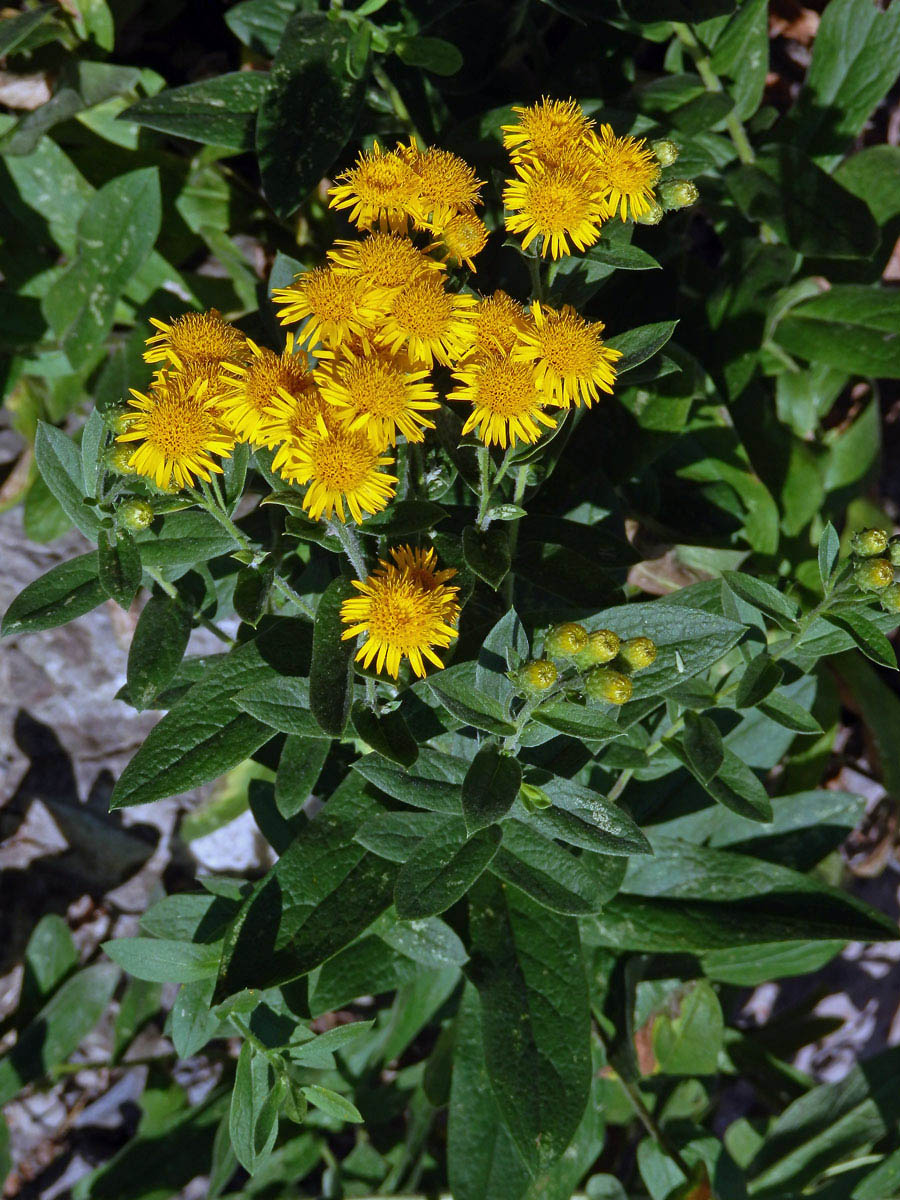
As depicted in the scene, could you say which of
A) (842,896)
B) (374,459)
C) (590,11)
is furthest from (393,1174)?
(590,11)

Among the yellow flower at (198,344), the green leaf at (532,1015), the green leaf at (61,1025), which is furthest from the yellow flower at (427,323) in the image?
the green leaf at (61,1025)

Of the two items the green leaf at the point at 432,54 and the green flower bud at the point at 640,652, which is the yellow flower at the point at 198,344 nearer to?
the green flower bud at the point at 640,652

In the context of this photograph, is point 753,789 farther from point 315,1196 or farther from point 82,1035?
point 82,1035

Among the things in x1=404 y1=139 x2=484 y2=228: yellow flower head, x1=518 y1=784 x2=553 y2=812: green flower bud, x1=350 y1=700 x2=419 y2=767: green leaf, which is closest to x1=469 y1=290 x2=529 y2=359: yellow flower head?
x1=404 y1=139 x2=484 y2=228: yellow flower head

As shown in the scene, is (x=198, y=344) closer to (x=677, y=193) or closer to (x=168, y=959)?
(x=677, y=193)

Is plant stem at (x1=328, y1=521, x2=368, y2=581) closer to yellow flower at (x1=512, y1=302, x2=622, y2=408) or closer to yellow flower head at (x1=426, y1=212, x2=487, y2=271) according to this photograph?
yellow flower at (x1=512, y1=302, x2=622, y2=408)

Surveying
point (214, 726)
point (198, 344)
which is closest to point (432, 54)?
point (198, 344)
